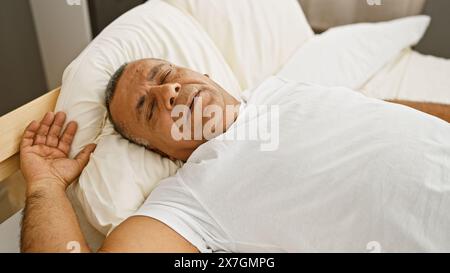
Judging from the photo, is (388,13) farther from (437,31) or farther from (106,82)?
(106,82)

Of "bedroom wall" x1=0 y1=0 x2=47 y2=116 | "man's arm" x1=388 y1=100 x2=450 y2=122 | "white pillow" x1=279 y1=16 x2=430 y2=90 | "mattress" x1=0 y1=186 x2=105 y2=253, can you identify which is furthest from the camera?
"white pillow" x1=279 y1=16 x2=430 y2=90

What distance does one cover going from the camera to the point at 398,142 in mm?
904

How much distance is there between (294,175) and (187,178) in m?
0.24

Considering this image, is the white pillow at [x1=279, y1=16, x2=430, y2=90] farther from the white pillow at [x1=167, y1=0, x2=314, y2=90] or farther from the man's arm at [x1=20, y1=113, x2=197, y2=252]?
the man's arm at [x1=20, y1=113, x2=197, y2=252]

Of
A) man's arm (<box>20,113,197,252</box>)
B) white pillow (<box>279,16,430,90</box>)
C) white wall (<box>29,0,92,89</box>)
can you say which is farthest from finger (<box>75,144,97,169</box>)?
Result: white pillow (<box>279,16,430,90</box>)

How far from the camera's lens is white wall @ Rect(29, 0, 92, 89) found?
4.58 feet

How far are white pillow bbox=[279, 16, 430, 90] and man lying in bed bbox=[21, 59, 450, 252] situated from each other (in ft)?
1.35

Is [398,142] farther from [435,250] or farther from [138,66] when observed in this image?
[138,66]

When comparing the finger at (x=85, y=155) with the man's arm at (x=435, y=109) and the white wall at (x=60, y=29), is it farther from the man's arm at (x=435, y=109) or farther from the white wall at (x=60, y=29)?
the man's arm at (x=435, y=109)

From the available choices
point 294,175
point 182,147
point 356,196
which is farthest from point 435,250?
point 182,147

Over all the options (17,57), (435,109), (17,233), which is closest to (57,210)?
(17,233)

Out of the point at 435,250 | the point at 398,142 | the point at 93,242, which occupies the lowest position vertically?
the point at 93,242

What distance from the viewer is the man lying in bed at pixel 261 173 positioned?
800 millimetres

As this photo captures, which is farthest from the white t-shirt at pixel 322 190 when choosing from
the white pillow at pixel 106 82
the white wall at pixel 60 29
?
the white wall at pixel 60 29
